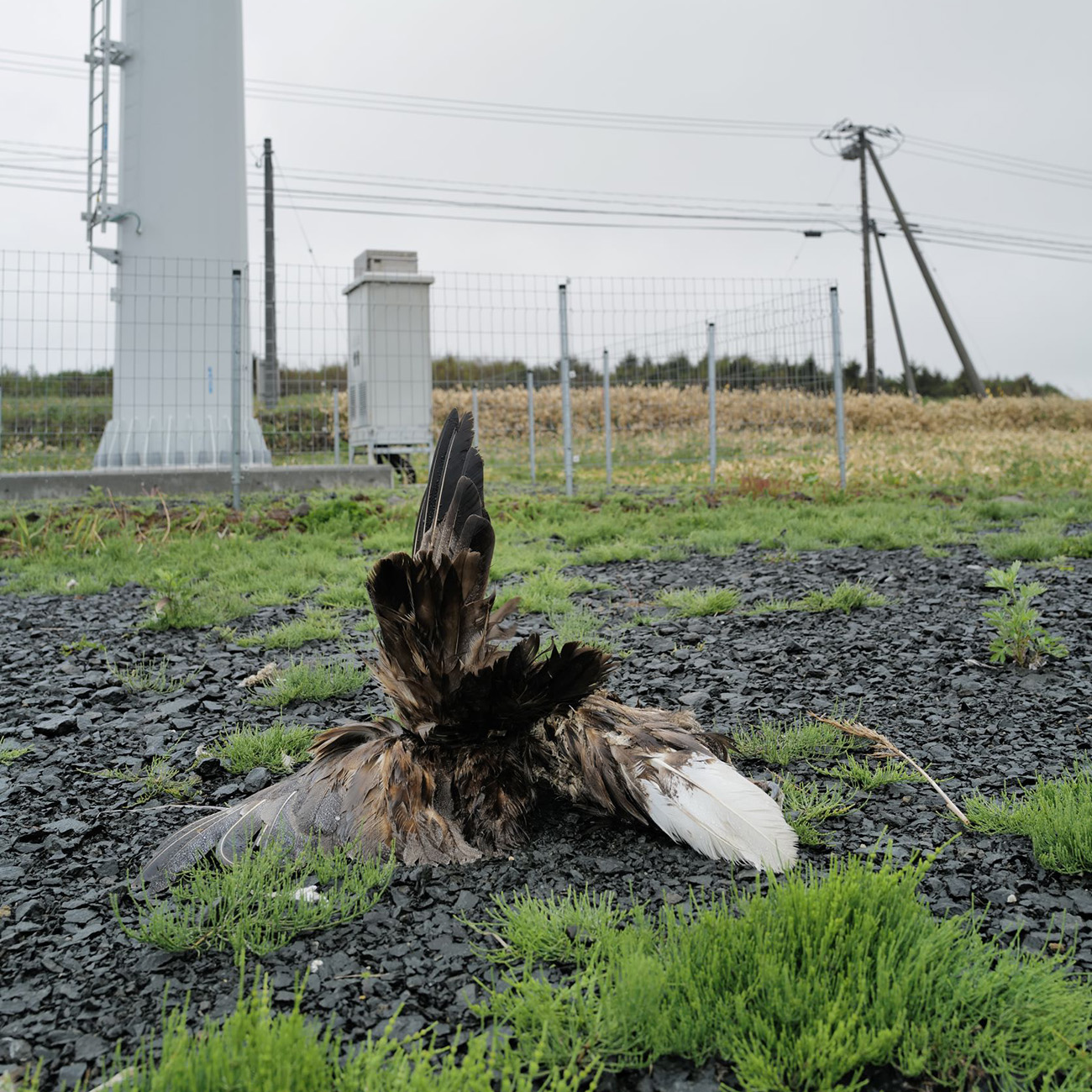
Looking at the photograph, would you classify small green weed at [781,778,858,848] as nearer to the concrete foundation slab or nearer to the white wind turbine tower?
the concrete foundation slab

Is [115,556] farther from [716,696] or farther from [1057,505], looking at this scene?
[1057,505]

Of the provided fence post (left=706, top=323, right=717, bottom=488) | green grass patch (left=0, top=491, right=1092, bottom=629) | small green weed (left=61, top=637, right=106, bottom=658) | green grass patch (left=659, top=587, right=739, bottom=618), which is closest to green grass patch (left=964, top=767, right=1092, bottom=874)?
green grass patch (left=659, top=587, right=739, bottom=618)

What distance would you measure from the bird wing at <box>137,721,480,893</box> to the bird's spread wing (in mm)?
130

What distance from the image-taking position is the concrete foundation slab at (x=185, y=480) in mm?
9492

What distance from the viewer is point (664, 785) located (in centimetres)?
217

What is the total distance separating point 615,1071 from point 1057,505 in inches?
334

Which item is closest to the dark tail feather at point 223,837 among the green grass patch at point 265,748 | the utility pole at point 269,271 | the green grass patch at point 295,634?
the green grass patch at point 265,748

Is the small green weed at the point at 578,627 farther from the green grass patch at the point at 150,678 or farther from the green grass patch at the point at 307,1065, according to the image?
the green grass patch at the point at 307,1065

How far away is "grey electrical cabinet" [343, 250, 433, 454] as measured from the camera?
1125cm

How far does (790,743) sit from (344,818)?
133cm

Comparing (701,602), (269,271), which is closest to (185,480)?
(701,602)

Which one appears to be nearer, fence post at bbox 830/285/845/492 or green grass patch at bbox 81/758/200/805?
green grass patch at bbox 81/758/200/805

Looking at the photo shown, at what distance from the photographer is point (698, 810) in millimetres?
2117

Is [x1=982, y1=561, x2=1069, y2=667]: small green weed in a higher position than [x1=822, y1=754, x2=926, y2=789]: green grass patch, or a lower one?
higher
